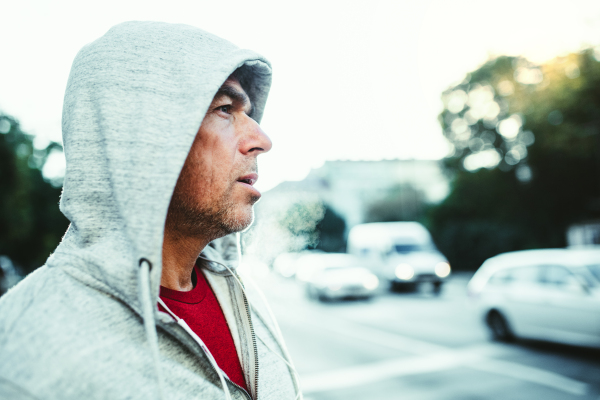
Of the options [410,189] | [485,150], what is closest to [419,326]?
[485,150]

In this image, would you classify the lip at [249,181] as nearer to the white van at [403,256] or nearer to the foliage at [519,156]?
the white van at [403,256]

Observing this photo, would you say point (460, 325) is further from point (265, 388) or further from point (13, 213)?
point (13, 213)

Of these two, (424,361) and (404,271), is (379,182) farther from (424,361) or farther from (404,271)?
(424,361)

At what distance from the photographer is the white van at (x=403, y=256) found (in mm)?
17844

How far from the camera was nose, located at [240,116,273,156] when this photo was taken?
1518mm

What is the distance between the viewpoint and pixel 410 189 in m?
34.1

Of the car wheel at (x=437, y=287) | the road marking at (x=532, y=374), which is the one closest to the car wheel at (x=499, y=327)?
the road marking at (x=532, y=374)

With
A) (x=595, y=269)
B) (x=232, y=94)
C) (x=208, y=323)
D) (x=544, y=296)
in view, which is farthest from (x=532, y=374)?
(x=232, y=94)

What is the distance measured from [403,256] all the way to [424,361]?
10.5m

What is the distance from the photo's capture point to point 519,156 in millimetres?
26594

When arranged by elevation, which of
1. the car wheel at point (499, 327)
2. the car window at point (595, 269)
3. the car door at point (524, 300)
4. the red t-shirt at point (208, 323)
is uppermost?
the red t-shirt at point (208, 323)

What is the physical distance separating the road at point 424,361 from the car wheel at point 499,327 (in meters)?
0.26

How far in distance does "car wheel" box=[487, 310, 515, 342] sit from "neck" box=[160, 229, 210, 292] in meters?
9.03

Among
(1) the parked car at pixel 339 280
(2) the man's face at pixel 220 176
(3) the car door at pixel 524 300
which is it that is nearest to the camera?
(2) the man's face at pixel 220 176
